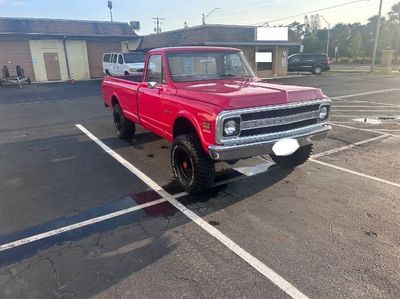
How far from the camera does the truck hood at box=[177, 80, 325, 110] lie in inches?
156

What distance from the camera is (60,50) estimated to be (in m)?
28.3

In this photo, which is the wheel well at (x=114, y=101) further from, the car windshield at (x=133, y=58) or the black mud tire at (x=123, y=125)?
the car windshield at (x=133, y=58)

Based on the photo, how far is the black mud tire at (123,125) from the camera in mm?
7413

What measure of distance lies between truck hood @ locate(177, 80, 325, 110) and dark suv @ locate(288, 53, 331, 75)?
27844 mm

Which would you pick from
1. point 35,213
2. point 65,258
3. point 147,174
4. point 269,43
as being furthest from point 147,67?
point 269,43

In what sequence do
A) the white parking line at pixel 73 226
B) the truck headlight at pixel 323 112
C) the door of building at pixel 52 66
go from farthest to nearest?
1. the door of building at pixel 52 66
2. the truck headlight at pixel 323 112
3. the white parking line at pixel 73 226

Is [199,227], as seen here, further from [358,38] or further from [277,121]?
[358,38]

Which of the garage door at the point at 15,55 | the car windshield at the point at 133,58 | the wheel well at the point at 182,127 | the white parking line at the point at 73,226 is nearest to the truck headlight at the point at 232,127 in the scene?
the wheel well at the point at 182,127

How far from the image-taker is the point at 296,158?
542 cm

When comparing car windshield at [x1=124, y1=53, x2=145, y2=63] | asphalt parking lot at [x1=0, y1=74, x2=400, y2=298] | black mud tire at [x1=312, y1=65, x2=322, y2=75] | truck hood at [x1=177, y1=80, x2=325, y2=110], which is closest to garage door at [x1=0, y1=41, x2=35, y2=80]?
car windshield at [x1=124, y1=53, x2=145, y2=63]

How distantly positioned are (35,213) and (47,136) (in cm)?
474

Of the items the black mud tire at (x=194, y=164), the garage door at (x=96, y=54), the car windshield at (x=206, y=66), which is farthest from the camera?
the garage door at (x=96, y=54)

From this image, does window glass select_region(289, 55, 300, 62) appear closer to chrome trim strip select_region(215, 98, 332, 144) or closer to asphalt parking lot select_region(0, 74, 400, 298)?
asphalt parking lot select_region(0, 74, 400, 298)

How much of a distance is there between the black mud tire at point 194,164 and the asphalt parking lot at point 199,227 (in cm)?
22
